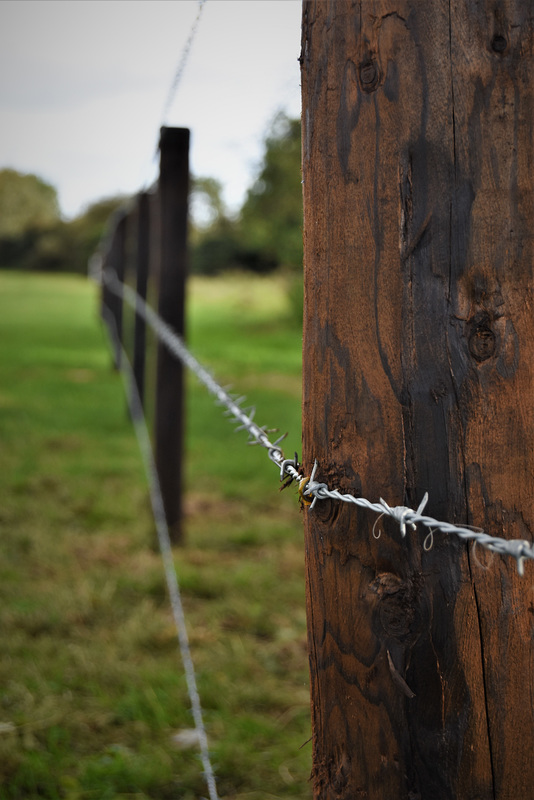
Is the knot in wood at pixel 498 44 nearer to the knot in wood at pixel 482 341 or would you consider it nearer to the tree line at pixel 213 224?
the knot in wood at pixel 482 341

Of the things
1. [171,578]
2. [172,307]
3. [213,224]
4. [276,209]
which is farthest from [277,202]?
[171,578]

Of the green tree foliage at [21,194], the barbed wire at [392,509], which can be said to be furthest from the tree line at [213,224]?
the barbed wire at [392,509]

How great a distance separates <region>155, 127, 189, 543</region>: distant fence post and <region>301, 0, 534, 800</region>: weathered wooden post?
2.50 meters

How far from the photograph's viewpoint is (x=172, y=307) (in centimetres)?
376

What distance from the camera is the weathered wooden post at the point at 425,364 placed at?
3.09 feet

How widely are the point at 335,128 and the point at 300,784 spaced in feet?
6.15

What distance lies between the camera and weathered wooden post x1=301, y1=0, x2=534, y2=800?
0.94 m

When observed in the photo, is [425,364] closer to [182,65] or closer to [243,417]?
[243,417]

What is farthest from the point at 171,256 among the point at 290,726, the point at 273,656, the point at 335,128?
the point at 335,128

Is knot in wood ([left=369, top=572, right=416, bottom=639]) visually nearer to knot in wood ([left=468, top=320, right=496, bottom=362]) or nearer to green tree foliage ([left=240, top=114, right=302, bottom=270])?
knot in wood ([left=468, top=320, right=496, bottom=362])

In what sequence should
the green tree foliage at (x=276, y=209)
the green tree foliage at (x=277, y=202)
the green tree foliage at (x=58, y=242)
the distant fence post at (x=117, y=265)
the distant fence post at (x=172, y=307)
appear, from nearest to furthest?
the distant fence post at (x=172, y=307)
the distant fence post at (x=117, y=265)
the green tree foliage at (x=277, y=202)
the green tree foliage at (x=276, y=209)
the green tree foliage at (x=58, y=242)

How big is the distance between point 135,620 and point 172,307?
1.52 meters

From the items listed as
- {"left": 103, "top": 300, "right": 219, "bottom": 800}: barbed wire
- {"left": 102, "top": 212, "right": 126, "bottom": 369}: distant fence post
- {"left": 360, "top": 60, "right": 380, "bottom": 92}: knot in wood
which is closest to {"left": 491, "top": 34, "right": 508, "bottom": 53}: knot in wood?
{"left": 360, "top": 60, "right": 380, "bottom": 92}: knot in wood

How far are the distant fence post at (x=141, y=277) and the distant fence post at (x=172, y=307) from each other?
1.97m
